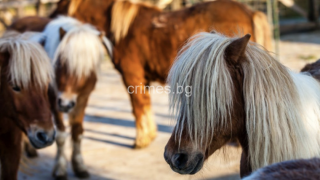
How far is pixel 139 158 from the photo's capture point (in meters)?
4.41

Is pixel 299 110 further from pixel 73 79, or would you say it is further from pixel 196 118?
pixel 73 79

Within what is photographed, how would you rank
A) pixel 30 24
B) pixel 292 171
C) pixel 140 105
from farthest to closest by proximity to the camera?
1. pixel 140 105
2. pixel 30 24
3. pixel 292 171

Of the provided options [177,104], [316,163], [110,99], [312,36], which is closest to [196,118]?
[177,104]

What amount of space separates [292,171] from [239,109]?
0.67 meters

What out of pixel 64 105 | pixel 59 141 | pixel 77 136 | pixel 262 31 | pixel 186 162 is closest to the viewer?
pixel 186 162

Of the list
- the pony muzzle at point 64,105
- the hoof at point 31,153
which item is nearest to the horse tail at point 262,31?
the pony muzzle at point 64,105

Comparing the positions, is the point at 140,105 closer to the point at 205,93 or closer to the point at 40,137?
the point at 40,137

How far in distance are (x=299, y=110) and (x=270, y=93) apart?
0.56 feet

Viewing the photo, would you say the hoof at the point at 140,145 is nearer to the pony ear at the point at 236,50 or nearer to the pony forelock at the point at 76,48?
the pony forelock at the point at 76,48

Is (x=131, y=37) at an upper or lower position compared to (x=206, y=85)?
lower

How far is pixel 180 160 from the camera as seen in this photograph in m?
1.70

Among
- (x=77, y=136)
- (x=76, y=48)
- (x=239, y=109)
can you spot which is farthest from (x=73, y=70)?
(x=239, y=109)

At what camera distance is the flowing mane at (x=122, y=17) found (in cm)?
483

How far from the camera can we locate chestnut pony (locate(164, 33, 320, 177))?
1.71 meters
